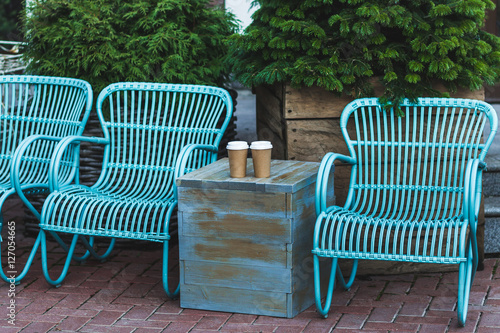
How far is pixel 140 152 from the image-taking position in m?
3.95

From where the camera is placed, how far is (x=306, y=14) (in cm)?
354

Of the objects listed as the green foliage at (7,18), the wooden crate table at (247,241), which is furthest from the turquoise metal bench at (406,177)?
the green foliage at (7,18)

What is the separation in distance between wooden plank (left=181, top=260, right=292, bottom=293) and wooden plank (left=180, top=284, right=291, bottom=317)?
0.08 ft

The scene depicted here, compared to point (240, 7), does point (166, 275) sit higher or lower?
lower

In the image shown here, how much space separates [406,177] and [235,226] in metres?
1.05

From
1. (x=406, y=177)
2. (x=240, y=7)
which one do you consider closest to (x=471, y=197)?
(x=406, y=177)

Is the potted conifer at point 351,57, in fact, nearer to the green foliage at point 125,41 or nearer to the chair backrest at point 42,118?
the green foliage at point 125,41

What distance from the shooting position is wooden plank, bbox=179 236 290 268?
296 cm

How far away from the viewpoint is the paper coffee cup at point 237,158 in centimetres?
301

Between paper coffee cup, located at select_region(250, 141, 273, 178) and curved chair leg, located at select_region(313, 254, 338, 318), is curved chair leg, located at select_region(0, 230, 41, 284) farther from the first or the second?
curved chair leg, located at select_region(313, 254, 338, 318)

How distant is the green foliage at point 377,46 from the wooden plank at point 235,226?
2.61 feet

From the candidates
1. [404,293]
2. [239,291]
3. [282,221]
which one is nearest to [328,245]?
[282,221]

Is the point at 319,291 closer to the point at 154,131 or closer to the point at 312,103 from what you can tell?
the point at 312,103

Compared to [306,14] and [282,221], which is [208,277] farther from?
[306,14]
